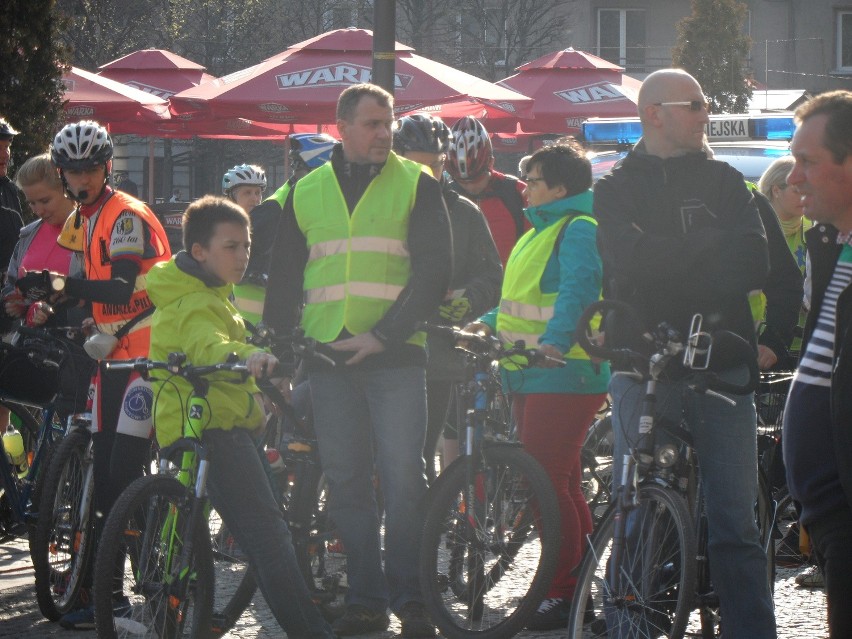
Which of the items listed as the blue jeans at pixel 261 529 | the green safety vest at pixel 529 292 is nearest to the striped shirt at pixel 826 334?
the blue jeans at pixel 261 529

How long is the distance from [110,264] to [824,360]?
339 centimetres

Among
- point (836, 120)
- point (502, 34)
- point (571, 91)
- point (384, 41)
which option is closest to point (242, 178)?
point (384, 41)

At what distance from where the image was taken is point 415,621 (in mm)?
5863

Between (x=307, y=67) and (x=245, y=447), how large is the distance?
1010 centimetres

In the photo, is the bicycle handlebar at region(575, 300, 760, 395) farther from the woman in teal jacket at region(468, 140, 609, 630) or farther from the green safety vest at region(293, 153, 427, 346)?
the green safety vest at region(293, 153, 427, 346)

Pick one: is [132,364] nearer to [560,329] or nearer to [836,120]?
[560,329]

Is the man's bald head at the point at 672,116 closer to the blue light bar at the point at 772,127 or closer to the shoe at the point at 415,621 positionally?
the shoe at the point at 415,621

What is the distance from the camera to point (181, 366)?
5.12 m

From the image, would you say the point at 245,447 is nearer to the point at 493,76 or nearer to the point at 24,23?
the point at 24,23

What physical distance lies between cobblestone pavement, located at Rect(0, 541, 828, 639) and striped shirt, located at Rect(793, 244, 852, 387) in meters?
2.46

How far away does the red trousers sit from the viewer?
243 inches

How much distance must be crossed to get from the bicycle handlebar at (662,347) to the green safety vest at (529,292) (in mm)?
1306

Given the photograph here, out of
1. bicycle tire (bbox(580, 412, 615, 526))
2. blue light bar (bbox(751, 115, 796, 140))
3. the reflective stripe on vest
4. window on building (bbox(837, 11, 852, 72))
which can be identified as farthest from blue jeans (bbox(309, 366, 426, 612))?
window on building (bbox(837, 11, 852, 72))

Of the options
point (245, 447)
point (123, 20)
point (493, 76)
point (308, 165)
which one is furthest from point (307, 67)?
point (493, 76)
